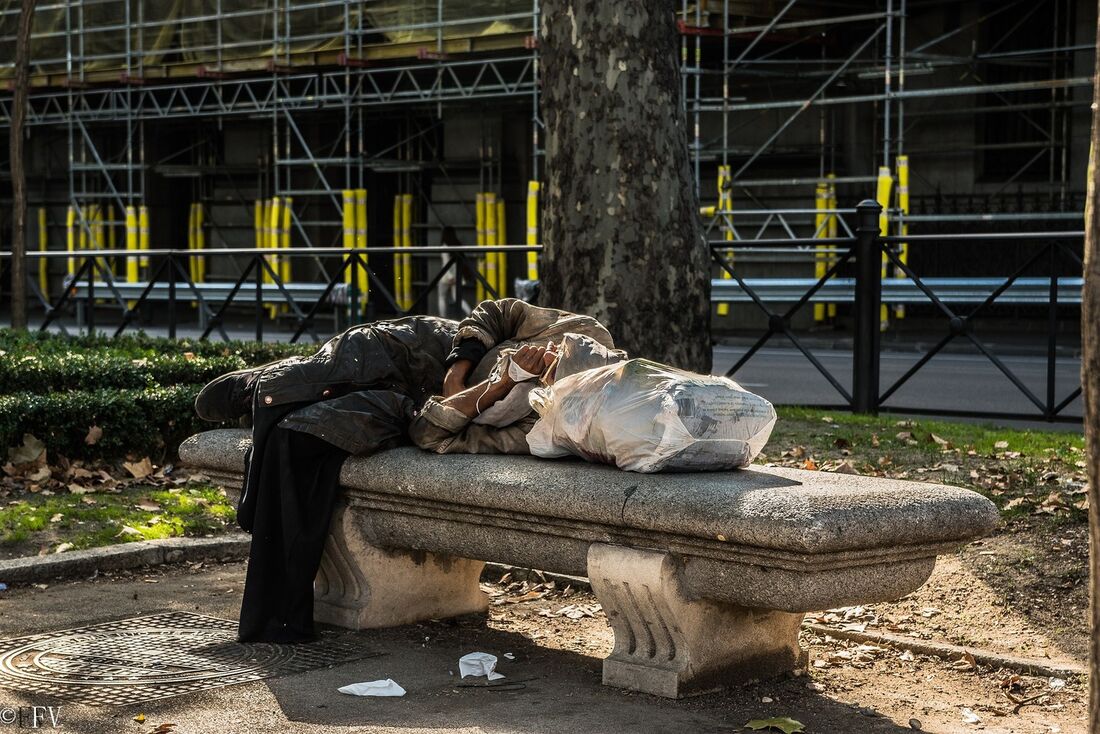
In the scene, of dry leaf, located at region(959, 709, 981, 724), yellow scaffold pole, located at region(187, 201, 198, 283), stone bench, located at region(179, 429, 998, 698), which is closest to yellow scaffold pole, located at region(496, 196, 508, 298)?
yellow scaffold pole, located at region(187, 201, 198, 283)

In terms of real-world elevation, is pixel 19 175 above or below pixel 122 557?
above

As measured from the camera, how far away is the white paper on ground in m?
4.88

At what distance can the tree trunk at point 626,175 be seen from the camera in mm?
7914

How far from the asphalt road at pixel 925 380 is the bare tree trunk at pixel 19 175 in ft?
24.4

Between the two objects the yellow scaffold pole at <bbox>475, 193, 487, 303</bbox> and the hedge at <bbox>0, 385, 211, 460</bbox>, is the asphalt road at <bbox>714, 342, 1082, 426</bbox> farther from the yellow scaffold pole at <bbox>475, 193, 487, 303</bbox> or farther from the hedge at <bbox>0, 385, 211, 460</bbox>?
the yellow scaffold pole at <bbox>475, 193, 487, 303</bbox>

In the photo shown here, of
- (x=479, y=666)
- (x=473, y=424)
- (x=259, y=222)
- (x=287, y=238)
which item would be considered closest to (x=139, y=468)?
(x=473, y=424)

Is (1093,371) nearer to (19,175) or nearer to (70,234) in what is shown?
(19,175)

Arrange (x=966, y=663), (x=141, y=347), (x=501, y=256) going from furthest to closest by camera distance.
Result: (x=501, y=256), (x=141, y=347), (x=966, y=663)

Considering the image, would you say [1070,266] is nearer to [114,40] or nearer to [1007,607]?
[1007,607]

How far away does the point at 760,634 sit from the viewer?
496cm

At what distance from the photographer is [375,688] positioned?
4.90 meters

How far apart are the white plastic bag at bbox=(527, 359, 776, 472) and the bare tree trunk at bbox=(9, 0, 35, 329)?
11883 mm

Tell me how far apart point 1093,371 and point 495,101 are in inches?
882

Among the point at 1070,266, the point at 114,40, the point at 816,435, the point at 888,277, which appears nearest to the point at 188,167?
the point at 114,40
